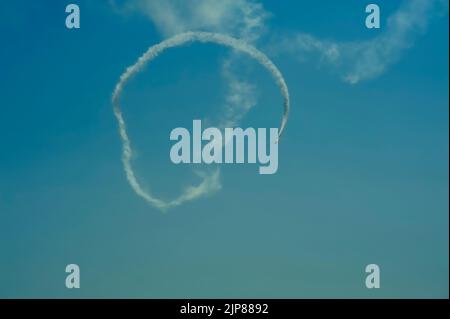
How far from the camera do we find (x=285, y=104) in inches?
1569

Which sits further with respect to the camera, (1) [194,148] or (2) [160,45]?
(2) [160,45]
